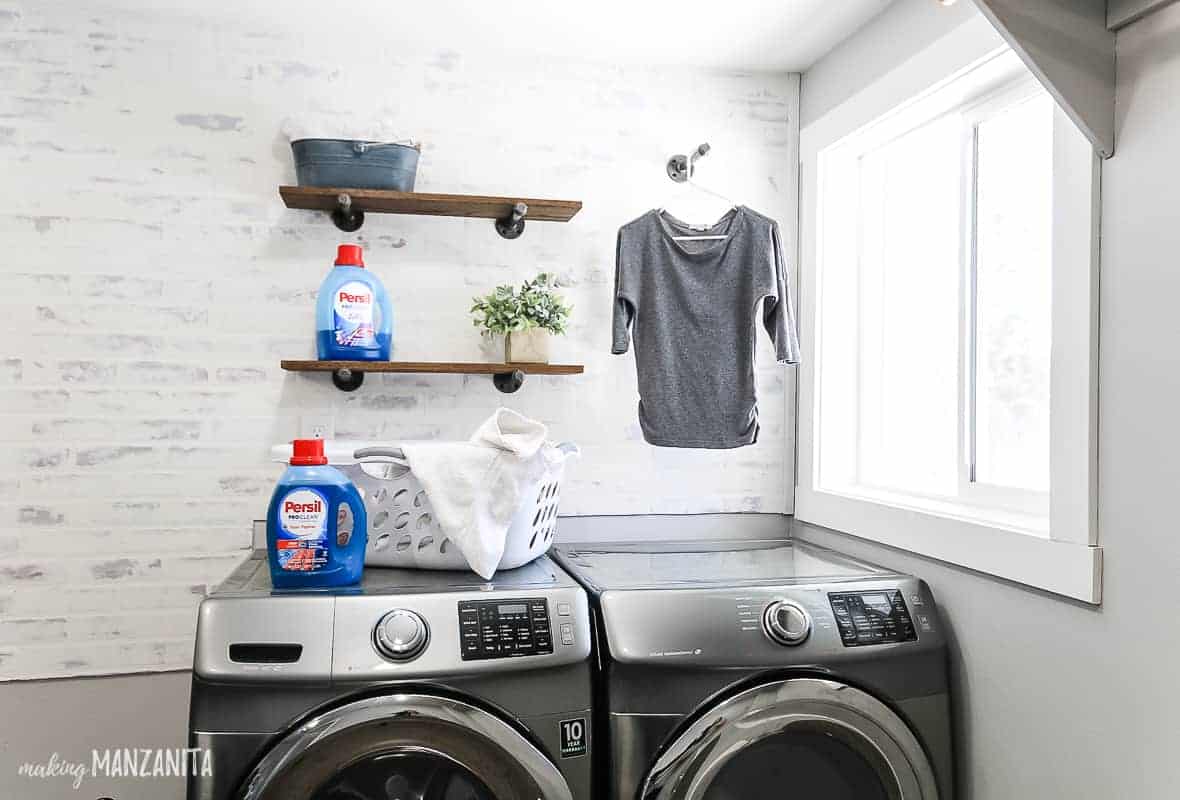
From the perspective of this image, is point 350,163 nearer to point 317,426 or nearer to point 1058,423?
point 317,426

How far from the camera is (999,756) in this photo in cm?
168

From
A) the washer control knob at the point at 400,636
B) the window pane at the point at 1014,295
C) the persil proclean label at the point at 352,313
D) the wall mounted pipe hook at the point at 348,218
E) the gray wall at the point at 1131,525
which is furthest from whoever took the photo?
the wall mounted pipe hook at the point at 348,218

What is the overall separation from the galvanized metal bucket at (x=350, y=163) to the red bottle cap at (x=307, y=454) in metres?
0.73

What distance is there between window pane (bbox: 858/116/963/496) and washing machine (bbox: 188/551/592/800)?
1026 millimetres

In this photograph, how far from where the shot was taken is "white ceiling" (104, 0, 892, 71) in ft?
6.78

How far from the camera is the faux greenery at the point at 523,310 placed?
2.20 metres

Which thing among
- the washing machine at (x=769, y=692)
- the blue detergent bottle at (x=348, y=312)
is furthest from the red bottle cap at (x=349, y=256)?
the washing machine at (x=769, y=692)

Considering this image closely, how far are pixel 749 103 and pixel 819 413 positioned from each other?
2.86 feet

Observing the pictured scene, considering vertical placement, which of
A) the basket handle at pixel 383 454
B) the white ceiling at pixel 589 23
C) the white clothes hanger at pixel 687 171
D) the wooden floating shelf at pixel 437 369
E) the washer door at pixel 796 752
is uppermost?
A: the white ceiling at pixel 589 23

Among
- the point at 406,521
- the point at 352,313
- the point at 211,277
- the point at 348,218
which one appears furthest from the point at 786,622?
the point at 211,277

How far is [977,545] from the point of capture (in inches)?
67.7

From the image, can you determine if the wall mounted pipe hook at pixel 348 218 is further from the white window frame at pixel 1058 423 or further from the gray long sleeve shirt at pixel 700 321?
the white window frame at pixel 1058 423

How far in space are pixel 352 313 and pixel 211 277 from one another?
1.33 feet

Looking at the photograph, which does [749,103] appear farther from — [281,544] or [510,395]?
[281,544]
